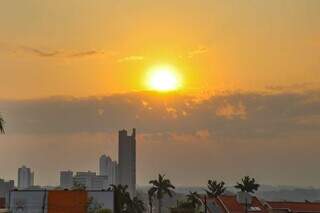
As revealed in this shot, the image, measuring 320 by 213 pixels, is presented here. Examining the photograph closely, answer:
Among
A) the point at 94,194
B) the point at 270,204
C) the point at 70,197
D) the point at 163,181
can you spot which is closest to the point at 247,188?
the point at 270,204

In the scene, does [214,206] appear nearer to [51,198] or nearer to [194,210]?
[194,210]

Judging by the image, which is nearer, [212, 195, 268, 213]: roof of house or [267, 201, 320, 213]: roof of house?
[212, 195, 268, 213]: roof of house

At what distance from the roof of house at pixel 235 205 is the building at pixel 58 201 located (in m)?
14.7

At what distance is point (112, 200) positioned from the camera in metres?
81.9

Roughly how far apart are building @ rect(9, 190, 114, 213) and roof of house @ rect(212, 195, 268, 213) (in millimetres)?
14695

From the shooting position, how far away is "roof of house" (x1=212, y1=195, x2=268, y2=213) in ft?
266

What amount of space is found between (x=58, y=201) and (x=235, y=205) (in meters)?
23.8

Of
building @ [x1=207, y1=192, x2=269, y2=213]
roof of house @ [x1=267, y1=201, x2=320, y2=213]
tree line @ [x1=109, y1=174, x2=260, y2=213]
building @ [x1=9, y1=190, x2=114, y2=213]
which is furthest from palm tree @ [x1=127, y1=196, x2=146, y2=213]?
roof of house @ [x1=267, y1=201, x2=320, y2=213]

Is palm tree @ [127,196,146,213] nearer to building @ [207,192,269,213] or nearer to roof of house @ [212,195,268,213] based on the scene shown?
building @ [207,192,269,213]

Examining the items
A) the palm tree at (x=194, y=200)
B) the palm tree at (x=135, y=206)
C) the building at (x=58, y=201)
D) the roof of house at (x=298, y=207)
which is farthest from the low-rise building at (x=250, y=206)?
the palm tree at (x=135, y=206)

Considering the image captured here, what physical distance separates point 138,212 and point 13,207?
4536 centimetres

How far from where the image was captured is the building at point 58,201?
73250mm

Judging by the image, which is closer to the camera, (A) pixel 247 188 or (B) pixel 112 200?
(B) pixel 112 200

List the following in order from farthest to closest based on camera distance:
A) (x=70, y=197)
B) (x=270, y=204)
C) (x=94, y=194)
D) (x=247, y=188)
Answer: (x=247, y=188) < (x=270, y=204) < (x=94, y=194) < (x=70, y=197)
